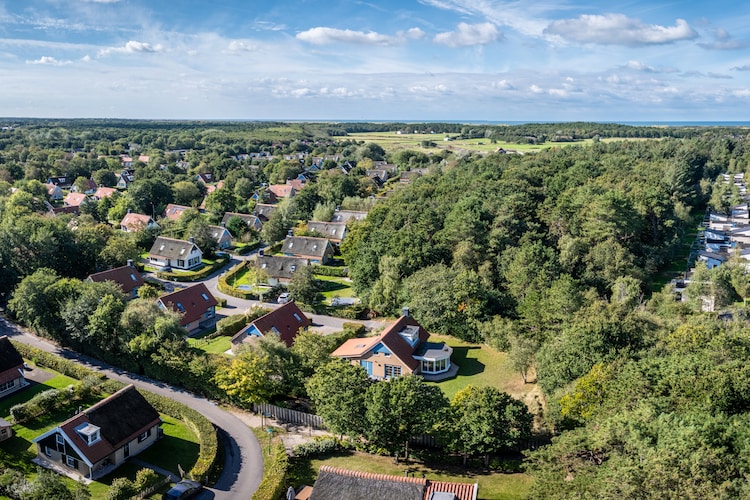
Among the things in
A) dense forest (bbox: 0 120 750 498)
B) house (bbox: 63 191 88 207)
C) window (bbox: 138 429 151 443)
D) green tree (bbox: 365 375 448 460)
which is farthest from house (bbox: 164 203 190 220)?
green tree (bbox: 365 375 448 460)

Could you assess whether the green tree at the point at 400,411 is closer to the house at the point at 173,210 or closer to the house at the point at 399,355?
the house at the point at 399,355

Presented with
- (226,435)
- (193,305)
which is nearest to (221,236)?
(193,305)

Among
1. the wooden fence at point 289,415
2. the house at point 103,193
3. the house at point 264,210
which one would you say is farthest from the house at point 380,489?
the house at point 103,193

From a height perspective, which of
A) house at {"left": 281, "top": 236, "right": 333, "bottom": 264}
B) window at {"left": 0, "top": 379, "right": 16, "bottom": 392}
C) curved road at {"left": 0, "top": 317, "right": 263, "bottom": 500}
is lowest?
curved road at {"left": 0, "top": 317, "right": 263, "bottom": 500}

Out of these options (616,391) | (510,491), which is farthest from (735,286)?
(510,491)

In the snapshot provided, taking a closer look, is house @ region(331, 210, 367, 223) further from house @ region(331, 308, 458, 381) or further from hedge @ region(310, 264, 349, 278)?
house @ region(331, 308, 458, 381)

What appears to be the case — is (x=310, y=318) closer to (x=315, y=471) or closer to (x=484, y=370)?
(x=484, y=370)
